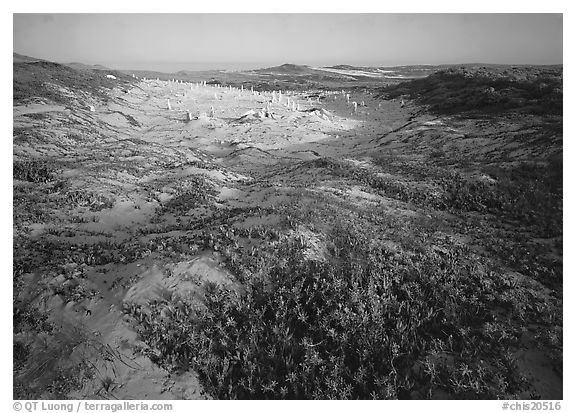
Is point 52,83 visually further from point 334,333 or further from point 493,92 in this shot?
point 493,92

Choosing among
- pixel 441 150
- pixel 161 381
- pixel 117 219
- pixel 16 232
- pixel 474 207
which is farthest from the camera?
pixel 441 150

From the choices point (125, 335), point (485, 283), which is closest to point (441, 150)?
point (485, 283)

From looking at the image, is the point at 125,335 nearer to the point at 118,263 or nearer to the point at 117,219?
the point at 118,263

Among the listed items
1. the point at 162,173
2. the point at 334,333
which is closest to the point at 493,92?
the point at 162,173

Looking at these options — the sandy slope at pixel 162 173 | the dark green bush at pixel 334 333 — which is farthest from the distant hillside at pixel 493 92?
the dark green bush at pixel 334 333


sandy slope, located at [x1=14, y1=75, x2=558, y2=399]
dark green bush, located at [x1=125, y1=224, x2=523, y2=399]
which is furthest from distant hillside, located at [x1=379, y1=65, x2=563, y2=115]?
dark green bush, located at [x1=125, y1=224, x2=523, y2=399]

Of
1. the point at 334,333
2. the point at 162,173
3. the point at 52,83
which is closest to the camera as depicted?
the point at 334,333

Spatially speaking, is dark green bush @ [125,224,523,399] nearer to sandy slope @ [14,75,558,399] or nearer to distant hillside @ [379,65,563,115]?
sandy slope @ [14,75,558,399]

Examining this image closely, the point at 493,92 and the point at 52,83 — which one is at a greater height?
the point at 493,92

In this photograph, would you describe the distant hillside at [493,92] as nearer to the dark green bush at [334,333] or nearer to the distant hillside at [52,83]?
the dark green bush at [334,333]
